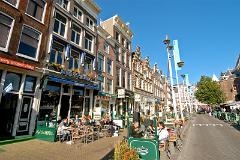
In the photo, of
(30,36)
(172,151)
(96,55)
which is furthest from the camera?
(96,55)

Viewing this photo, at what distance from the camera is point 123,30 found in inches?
1111

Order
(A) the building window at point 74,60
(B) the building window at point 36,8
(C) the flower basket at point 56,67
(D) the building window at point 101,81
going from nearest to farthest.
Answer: (B) the building window at point 36,8 → (C) the flower basket at point 56,67 → (A) the building window at point 74,60 → (D) the building window at point 101,81

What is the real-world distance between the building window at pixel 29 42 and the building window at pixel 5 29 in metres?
0.88

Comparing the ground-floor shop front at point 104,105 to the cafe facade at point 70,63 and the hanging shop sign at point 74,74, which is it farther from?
the hanging shop sign at point 74,74

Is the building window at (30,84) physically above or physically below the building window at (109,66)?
below

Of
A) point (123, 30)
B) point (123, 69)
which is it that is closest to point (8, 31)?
point (123, 69)

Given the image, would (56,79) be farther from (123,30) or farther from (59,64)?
(123,30)

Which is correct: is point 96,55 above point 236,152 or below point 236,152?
above

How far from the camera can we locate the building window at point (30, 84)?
11520 millimetres

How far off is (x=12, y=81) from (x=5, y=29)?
3.26m

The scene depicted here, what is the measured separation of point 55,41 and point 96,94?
7095 mm

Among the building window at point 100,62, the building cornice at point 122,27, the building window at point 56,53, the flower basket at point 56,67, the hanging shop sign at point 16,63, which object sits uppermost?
the building cornice at point 122,27

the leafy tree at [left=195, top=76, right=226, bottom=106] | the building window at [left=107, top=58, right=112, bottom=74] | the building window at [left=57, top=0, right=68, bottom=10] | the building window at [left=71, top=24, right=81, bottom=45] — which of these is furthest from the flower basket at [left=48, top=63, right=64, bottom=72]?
the leafy tree at [left=195, top=76, right=226, bottom=106]

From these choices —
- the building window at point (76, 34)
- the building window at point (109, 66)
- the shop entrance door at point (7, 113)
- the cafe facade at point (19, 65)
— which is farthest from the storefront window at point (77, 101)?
the building window at point (109, 66)
